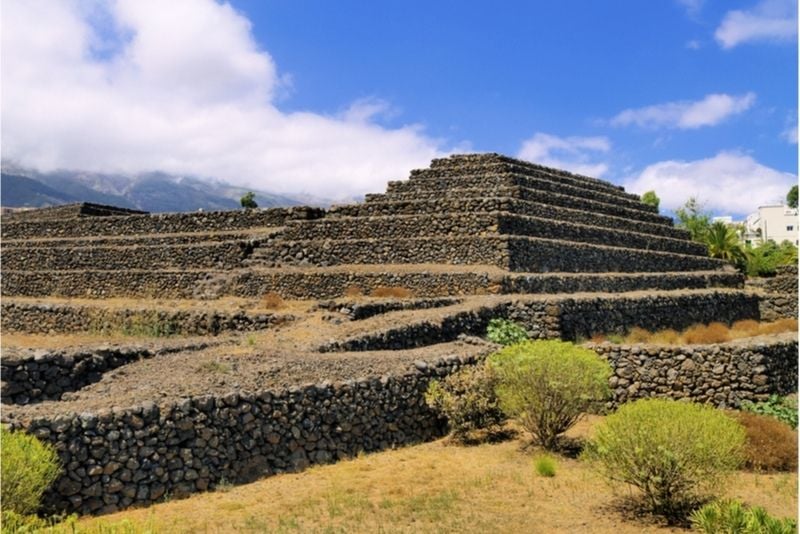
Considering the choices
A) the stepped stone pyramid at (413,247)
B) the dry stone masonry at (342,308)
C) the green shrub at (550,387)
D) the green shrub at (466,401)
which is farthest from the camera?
the stepped stone pyramid at (413,247)

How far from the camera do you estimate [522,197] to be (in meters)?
26.2

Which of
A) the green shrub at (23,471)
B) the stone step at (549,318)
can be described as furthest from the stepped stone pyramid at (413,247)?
the green shrub at (23,471)

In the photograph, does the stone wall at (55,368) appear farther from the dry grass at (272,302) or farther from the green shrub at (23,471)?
the dry grass at (272,302)

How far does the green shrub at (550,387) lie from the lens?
34.1 ft

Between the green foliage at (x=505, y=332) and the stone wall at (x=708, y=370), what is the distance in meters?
3.82

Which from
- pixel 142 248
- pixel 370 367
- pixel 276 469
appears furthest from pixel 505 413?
pixel 142 248

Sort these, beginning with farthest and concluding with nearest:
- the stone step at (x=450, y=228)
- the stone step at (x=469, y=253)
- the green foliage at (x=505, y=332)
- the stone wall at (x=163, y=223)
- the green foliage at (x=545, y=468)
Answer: the stone wall at (x=163, y=223) → the stone step at (x=450, y=228) → the stone step at (x=469, y=253) → the green foliage at (x=505, y=332) → the green foliage at (x=545, y=468)

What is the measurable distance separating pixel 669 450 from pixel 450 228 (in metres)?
16.5

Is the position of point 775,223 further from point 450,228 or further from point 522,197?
point 450,228

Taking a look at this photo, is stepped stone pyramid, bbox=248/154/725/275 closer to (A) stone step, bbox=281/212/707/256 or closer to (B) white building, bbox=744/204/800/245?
(A) stone step, bbox=281/212/707/256

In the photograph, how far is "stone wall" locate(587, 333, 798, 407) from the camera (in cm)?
1219

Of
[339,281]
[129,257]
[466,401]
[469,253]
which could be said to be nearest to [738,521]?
[466,401]

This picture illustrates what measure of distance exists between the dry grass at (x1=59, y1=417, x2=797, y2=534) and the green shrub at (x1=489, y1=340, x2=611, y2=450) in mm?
736

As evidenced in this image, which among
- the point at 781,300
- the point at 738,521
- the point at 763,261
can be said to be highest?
the point at 763,261
